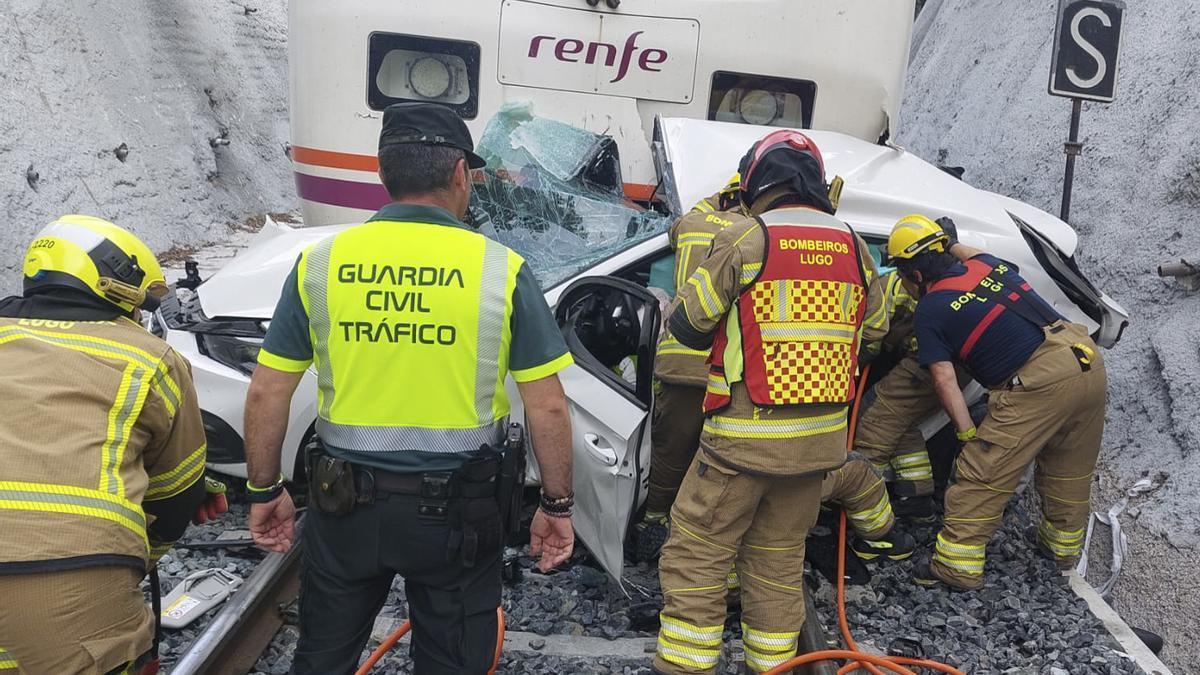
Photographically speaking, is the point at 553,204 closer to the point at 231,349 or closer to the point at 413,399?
the point at 231,349

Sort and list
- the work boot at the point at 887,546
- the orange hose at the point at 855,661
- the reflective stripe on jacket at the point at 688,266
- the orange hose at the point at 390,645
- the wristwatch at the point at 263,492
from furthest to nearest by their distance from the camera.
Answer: the work boot at the point at 887,546 < the reflective stripe on jacket at the point at 688,266 < the orange hose at the point at 855,661 < the orange hose at the point at 390,645 < the wristwatch at the point at 263,492

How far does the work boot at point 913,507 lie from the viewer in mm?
4305

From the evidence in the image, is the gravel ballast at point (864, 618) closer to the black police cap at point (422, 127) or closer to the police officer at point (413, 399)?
the police officer at point (413, 399)

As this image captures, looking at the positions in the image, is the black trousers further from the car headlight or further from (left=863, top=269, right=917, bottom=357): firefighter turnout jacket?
(left=863, top=269, right=917, bottom=357): firefighter turnout jacket

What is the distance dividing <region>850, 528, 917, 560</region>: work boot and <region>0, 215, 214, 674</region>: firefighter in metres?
2.84

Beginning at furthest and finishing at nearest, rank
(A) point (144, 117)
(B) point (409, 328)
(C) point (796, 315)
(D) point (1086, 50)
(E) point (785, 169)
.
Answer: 1. (A) point (144, 117)
2. (D) point (1086, 50)
3. (E) point (785, 169)
4. (C) point (796, 315)
5. (B) point (409, 328)

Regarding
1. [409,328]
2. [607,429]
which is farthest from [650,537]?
[409,328]

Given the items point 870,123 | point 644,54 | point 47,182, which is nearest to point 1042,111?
point 870,123

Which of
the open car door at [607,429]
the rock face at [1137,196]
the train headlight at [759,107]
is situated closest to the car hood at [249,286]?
the open car door at [607,429]

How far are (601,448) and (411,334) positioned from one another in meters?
1.35

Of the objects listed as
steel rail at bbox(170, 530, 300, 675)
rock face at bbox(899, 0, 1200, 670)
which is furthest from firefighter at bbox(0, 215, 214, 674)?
rock face at bbox(899, 0, 1200, 670)

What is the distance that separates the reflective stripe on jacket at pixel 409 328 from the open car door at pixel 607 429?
41.5 inches

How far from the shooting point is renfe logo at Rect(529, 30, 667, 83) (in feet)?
15.4

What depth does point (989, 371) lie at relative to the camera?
385cm
